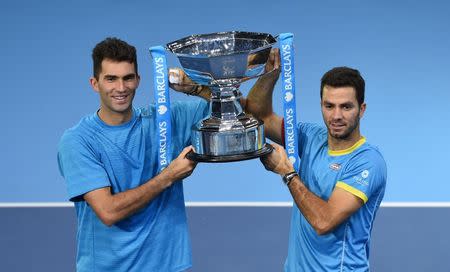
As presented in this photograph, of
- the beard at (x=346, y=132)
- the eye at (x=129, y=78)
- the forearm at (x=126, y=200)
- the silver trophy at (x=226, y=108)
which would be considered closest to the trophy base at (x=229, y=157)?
the silver trophy at (x=226, y=108)

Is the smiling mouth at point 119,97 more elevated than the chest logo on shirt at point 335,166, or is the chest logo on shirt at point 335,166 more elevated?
the smiling mouth at point 119,97

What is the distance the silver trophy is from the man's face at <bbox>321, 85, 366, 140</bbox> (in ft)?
0.97

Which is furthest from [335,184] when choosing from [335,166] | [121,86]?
[121,86]

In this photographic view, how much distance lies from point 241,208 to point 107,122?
3.21 meters

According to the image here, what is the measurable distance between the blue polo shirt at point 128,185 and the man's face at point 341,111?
0.62 m

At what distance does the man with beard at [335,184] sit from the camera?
11.5 ft

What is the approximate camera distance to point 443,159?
7.10m

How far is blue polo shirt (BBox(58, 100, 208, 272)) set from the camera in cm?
359

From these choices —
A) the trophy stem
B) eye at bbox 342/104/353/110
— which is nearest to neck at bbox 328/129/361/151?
eye at bbox 342/104/353/110

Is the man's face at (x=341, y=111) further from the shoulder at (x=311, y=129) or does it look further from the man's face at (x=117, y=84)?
the man's face at (x=117, y=84)

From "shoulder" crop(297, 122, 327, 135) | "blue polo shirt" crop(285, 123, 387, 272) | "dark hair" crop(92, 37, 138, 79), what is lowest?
"blue polo shirt" crop(285, 123, 387, 272)

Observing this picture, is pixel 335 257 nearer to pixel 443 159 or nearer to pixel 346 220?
pixel 346 220

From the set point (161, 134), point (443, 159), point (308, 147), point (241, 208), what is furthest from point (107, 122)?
point (443, 159)

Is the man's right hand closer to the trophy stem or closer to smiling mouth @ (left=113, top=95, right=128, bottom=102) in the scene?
the trophy stem
